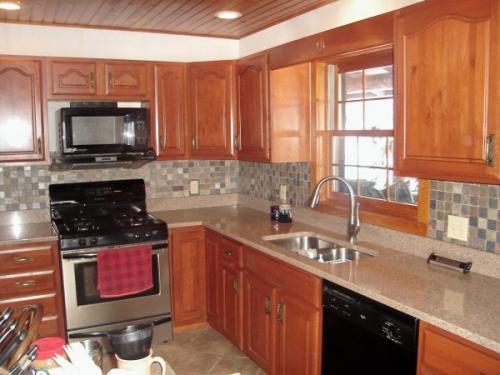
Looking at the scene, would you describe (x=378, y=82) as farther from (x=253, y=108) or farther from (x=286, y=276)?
(x=286, y=276)

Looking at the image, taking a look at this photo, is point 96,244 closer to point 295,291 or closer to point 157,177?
point 157,177

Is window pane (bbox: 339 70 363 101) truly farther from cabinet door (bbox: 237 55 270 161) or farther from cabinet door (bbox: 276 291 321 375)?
cabinet door (bbox: 276 291 321 375)

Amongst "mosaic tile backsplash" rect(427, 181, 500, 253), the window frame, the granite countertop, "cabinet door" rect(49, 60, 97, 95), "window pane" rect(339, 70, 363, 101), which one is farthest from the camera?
"cabinet door" rect(49, 60, 97, 95)

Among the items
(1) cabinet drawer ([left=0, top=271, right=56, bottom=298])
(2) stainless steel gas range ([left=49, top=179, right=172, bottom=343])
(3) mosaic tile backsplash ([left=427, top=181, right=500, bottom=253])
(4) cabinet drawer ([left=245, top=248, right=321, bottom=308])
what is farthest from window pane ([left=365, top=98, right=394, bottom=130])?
(1) cabinet drawer ([left=0, top=271, right=56, bottom=298])

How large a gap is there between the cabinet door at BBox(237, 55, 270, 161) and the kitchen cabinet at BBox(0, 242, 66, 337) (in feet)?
4.84

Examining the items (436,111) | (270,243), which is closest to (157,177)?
(270,243)

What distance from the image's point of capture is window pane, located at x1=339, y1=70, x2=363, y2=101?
3.09m

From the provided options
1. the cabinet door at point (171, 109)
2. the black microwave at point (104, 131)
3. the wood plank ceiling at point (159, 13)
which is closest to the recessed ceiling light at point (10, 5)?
the wood plank ceiling at point (159, 13)

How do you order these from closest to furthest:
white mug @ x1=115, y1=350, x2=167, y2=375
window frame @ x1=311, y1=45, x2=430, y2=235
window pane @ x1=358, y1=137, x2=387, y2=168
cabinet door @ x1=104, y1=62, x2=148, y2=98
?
white mug @ x1=115, y1=350, x2=167, y2=375
window frame @ x1=311, y1=45, x2=430, y2=235
window pane @ x1=358, y1=137, x2=387, y2=168
cabinet door @ x1=104, y1=62, x2=148, y2=98

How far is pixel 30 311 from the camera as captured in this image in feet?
3.49

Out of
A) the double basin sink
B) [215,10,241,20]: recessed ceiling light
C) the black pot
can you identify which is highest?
[215,10,241,20]: recessed ceiling light

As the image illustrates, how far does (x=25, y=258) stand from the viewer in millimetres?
3146

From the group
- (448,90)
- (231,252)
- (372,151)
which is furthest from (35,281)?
(448,90)

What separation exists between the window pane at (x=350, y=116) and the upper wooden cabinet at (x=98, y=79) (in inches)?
56.9
